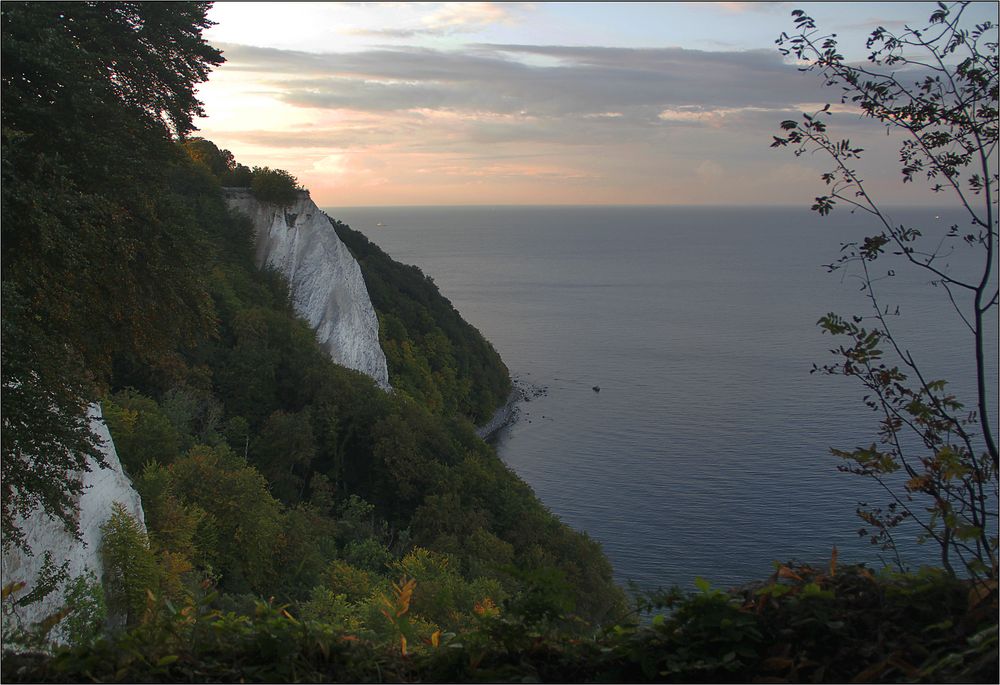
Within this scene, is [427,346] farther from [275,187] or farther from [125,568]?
[125,568]

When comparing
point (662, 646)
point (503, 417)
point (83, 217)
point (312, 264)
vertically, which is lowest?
point (503, 417)

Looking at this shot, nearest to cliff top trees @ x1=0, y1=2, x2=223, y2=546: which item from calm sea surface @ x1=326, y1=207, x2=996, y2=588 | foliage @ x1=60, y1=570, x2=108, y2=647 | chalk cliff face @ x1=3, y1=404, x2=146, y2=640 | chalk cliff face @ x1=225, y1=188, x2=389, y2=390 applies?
chalk cliff face @ x1=3, y1=404, x2=146, y2=640

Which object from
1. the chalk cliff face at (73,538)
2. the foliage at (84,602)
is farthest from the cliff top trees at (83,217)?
the foliage at (84,602)

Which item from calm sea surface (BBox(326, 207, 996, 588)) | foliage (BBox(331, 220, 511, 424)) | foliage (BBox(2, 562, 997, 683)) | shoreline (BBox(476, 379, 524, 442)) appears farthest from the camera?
shoreline (BBox(476, 379, 524, 442))

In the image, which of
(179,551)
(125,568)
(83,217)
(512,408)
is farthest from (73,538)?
(512,408)

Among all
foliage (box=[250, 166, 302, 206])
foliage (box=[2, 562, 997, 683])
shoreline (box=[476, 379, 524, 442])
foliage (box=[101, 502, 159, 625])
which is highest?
foliage (box=[250, 166, 302, 206])

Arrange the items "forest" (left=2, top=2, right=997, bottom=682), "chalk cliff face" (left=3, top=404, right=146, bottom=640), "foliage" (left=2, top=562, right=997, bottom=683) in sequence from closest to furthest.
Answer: "foliage" (left=2, top=562, right=997, bottom=683) → "forest" (left=2, top=2, right=997, bottom=682) → "chalk cliff face" (left=3, top=404, right=146, bottom=640)

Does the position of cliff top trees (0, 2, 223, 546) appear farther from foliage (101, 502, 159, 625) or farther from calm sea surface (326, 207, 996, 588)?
calm sea surface (326, 207, 996, 588)
